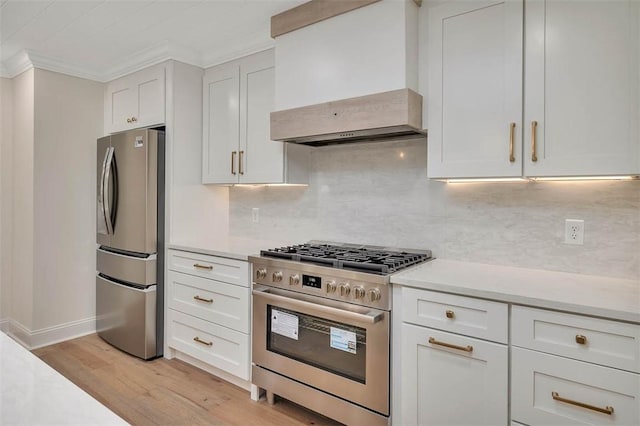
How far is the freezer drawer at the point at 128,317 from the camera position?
119 inches

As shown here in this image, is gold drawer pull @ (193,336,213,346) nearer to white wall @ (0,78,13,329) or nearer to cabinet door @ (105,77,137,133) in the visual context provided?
cabinet door @ (105,77,137,133)

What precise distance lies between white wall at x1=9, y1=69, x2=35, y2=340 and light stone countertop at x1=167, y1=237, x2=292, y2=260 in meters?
1.33

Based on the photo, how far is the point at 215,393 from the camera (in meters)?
2.57

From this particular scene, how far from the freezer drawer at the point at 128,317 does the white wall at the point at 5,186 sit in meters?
0.86

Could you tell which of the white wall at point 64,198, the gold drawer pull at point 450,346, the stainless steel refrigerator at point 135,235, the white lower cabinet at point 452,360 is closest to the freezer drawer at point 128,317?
the stainless steel refrigerator at point 135,235

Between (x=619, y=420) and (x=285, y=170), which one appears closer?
(x=619, y=420)

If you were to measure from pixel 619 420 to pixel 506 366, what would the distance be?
0.38 meters

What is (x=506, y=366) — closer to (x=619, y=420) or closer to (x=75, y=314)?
(x=619, y=420)

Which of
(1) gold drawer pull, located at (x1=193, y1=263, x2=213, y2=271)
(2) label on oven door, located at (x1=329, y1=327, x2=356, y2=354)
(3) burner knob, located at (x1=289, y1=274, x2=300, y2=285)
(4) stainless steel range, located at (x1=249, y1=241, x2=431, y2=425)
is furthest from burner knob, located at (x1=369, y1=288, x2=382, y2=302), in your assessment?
(1) gold drawer pull, located at (x1=193, y1=263, x2=213, y2=271)

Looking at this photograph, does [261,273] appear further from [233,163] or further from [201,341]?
[233,163]

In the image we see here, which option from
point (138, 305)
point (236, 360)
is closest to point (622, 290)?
point (236, 360)

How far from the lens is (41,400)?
69 centimetres

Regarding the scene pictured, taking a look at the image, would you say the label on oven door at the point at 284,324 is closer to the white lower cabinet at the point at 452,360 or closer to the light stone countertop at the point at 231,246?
the light stone countertop at the point at 231,246

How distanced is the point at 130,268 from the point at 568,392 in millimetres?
2927
